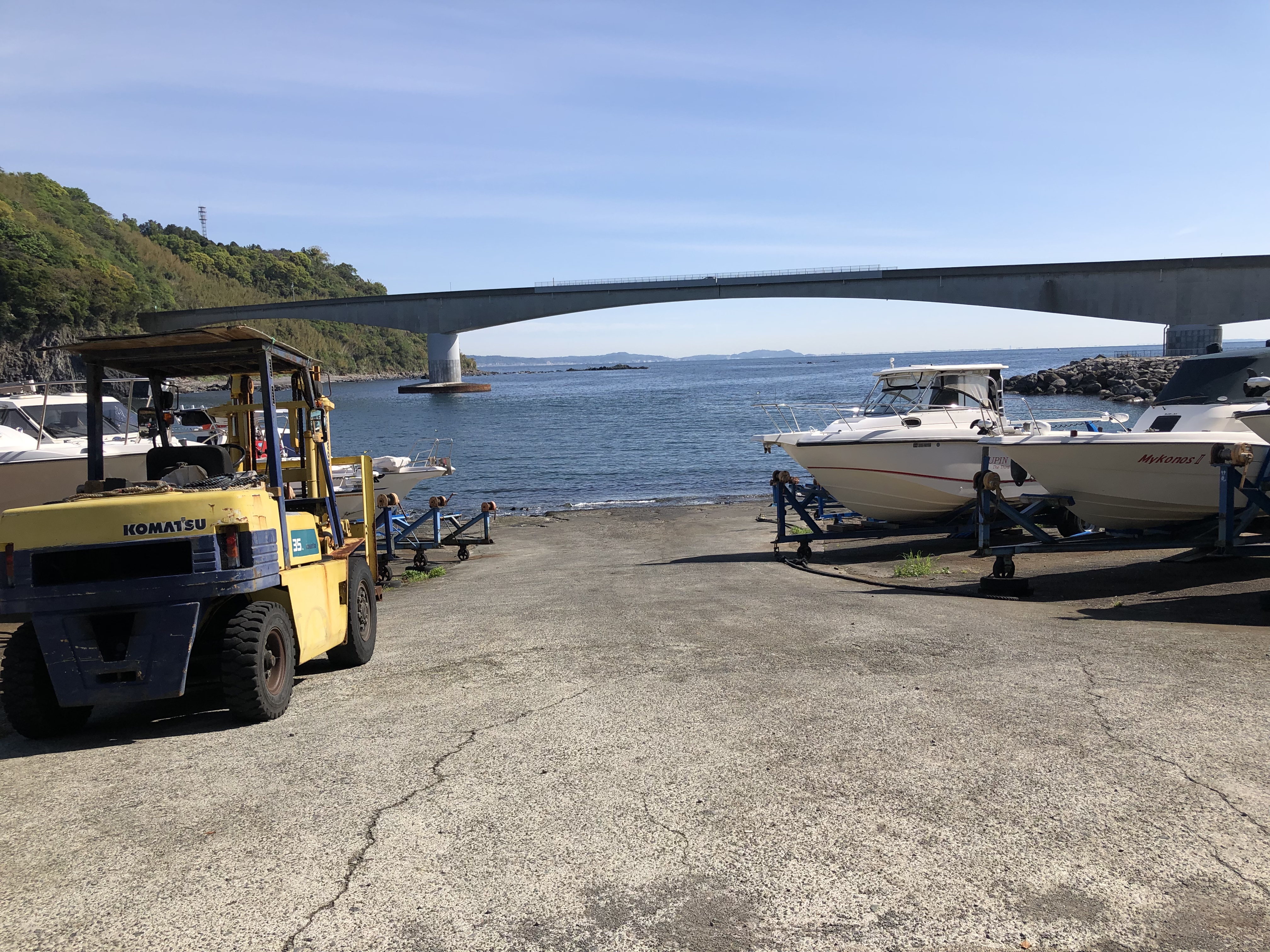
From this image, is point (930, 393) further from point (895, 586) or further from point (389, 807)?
point (389, 807)

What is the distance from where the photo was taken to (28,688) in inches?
221

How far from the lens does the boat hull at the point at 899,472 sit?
1482 cm

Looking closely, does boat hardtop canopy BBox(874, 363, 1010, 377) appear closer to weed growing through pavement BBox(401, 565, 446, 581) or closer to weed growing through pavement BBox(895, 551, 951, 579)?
weed growing through pavement BBox(895, 551, 951, 579)

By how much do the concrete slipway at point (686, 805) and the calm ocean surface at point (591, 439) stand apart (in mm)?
20901

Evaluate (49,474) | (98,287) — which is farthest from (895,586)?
(98,287)

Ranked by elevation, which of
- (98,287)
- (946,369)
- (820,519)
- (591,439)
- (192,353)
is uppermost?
(98,287)

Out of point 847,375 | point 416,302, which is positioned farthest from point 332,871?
point 847,375

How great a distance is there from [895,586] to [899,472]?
384 centimetres

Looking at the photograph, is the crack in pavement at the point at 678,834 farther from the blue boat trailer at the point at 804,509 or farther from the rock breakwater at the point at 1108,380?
the rock breakwater at the point at 1108,380

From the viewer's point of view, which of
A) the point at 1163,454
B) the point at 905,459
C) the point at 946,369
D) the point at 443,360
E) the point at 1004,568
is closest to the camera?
the point at 1004,568

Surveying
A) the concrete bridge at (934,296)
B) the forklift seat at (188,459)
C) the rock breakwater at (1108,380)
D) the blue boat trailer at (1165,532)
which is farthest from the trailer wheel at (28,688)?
the rock breakwater at (1108,380)

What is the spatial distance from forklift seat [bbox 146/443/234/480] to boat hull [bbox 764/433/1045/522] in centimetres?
1004

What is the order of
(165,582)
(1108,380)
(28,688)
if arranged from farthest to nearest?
1. (1108,380)
2. (28,688)
3. (165,582)

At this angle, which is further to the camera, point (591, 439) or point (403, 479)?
point (591, 439)
